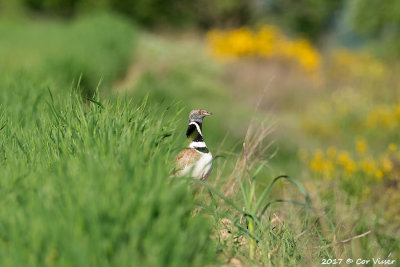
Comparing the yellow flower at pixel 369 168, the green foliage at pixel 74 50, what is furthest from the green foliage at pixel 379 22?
the yellow flower at pixel 369 168

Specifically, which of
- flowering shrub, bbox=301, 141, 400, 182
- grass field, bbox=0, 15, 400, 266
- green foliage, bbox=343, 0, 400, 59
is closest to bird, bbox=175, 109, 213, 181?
grass field, bbox=0, 15, 400, 266

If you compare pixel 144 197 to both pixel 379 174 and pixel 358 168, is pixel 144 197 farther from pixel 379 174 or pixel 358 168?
pixel 358 168

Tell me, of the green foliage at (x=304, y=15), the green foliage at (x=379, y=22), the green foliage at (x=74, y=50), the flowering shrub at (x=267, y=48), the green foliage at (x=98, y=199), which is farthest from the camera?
the green foliage at (x=304, y=15)

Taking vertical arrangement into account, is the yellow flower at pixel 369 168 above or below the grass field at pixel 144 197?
below

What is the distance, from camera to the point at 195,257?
272 centimetres

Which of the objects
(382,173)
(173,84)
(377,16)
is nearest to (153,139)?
(382,173)

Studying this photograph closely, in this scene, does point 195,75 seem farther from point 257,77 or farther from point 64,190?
point 64,190

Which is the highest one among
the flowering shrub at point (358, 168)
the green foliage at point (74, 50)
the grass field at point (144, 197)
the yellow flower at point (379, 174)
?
the grass field at point (144, 197)

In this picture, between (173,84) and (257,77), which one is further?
(257,77)

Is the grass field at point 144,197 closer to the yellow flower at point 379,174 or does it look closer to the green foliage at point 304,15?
the yellow flower at point 379,174

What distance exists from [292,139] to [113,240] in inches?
342

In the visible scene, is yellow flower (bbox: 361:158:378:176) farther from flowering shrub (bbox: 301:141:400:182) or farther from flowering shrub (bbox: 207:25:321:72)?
flowering shrub (bbox: 207:25:321:72)

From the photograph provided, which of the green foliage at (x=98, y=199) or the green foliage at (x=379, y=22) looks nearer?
the green foliage at (x=98, y=199)

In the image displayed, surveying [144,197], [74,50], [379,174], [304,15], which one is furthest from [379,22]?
[144,197]
